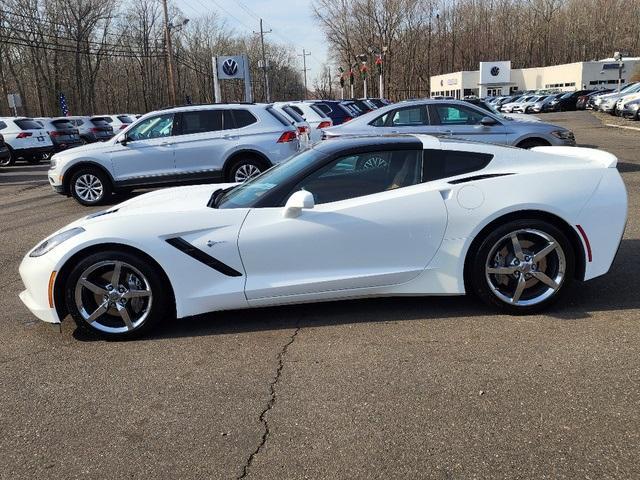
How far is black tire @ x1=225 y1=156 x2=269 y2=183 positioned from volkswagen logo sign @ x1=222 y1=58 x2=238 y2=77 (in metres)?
20.1

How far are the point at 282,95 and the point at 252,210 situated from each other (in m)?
112

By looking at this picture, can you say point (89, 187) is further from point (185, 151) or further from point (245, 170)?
point (245, 170)

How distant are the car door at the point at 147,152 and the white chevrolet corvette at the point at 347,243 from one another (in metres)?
6.31

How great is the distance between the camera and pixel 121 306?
4.00 m

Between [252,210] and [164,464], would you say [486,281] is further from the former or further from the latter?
[164,464]

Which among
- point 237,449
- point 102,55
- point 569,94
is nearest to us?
point 237,449

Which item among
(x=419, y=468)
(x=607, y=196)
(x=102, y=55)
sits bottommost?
(x=419, y=468)

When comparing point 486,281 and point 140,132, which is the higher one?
point 140,132

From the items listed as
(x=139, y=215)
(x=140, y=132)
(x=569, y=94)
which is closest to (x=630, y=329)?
(x=139, y=215)

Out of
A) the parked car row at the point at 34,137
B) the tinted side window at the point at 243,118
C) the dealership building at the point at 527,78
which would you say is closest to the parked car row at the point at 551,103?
the dealership building at the point at 527,78

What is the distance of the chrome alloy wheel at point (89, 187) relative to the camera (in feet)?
34.6

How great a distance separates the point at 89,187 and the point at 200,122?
2.51 meters

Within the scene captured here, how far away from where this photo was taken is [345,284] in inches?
158

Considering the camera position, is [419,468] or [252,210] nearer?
[419,468]
